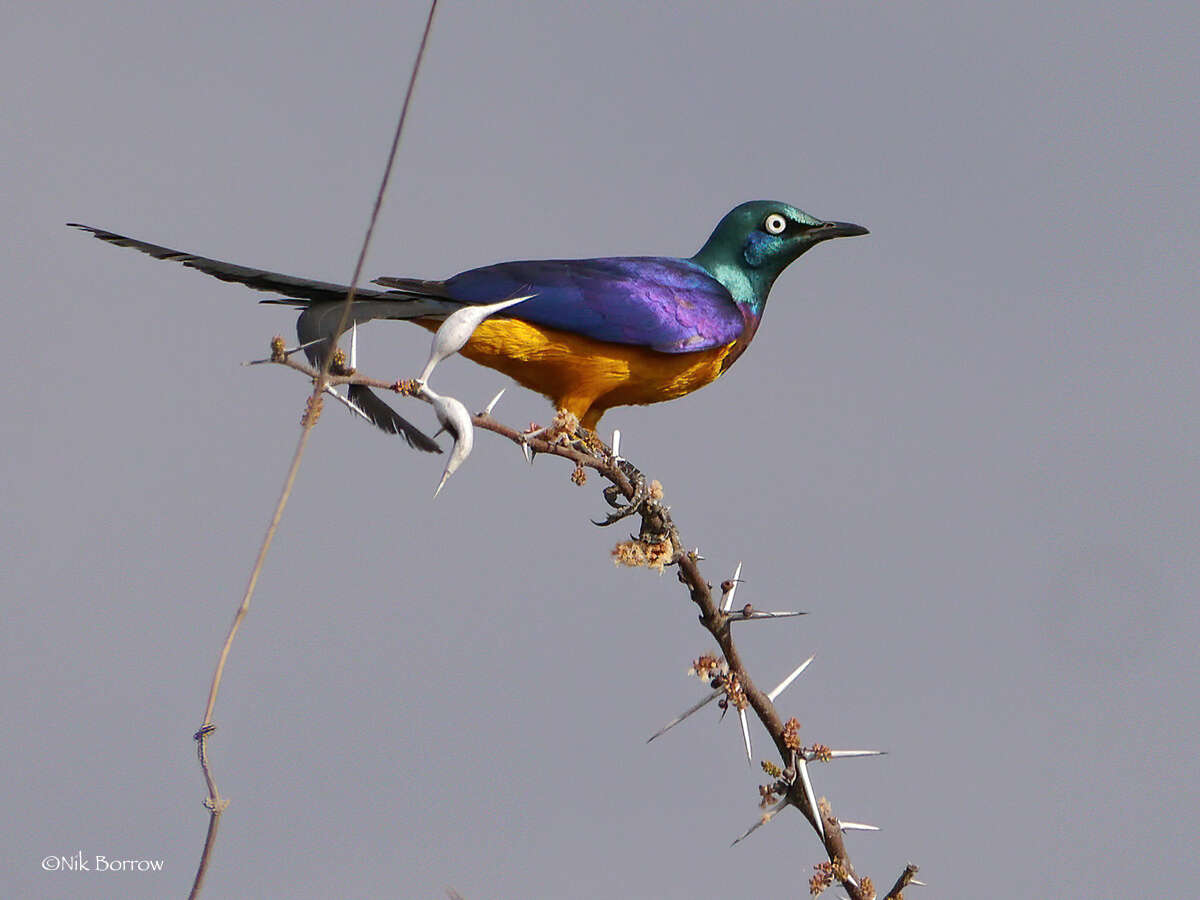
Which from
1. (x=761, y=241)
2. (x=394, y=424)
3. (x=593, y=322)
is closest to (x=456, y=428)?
(x=394, y=424)

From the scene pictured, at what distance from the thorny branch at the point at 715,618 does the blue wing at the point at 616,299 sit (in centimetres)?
126

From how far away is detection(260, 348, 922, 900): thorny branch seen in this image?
20.8ft

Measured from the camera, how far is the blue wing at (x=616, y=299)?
29.0ft

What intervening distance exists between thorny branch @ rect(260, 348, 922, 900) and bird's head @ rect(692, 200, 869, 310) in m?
3.10

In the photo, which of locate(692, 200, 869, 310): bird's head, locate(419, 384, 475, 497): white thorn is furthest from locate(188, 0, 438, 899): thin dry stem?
locate(692, 200, 869, 310): bird's head

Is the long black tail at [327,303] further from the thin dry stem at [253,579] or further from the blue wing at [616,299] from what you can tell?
the thin dry stem at [253,579]

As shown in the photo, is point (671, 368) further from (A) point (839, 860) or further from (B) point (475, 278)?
(A) point (839, 860)

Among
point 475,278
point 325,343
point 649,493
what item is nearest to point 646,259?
point 475,278

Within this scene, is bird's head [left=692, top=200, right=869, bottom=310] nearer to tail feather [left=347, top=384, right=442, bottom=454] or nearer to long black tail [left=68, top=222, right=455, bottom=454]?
long black tail [left=68, top=222, right=455, bottom=454]

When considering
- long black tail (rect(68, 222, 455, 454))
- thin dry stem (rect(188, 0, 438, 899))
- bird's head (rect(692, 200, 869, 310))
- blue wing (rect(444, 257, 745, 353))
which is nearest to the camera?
thin dry stem (rect(188, 0, 438, 899))

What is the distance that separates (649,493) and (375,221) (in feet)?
15.1

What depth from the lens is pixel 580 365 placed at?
9023 mm

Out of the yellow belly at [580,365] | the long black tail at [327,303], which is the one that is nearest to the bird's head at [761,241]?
the yellow belly at [580,365]

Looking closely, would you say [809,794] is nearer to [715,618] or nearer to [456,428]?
[715,618]
